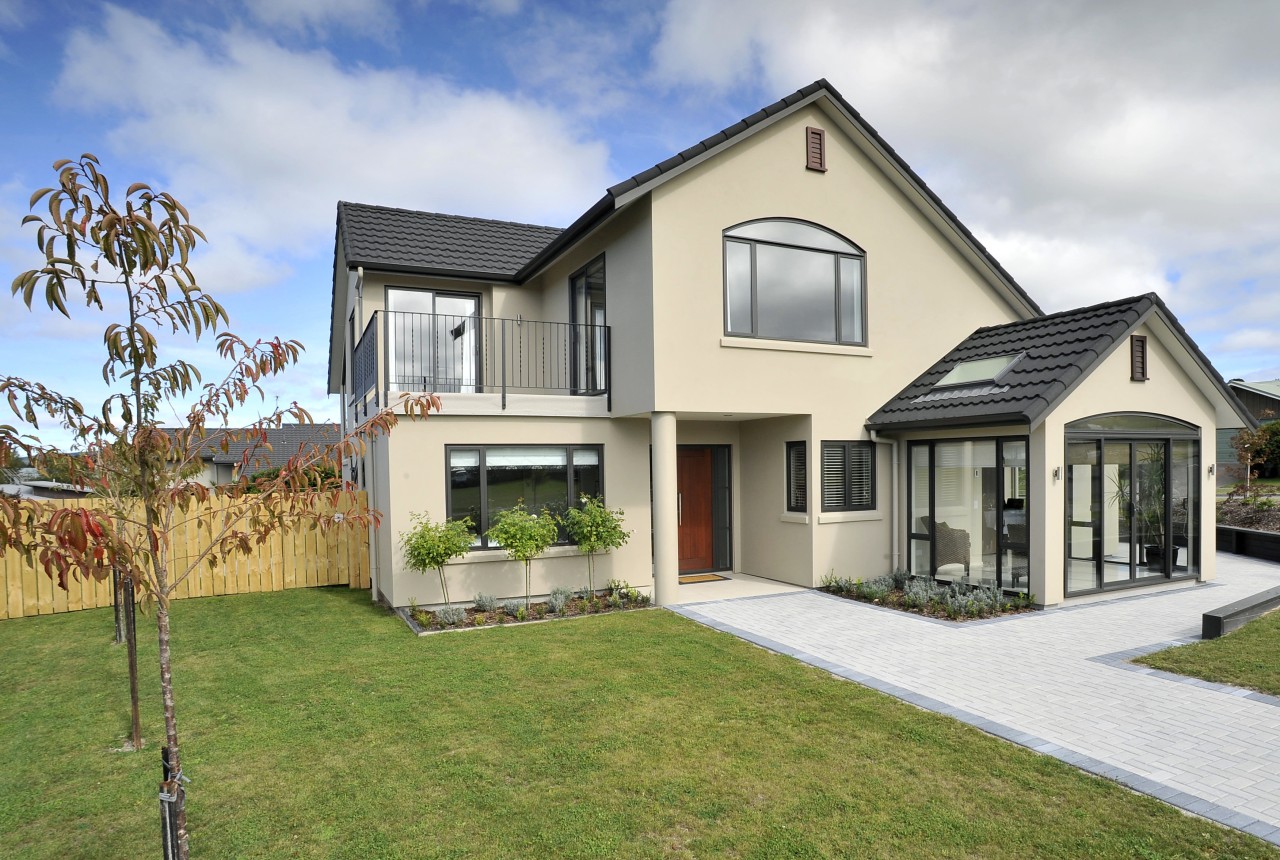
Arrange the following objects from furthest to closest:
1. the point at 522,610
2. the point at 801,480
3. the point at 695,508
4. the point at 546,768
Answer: the point at 695,508 < the point at 801,480 < the point at 522,610 < the point at 546,768

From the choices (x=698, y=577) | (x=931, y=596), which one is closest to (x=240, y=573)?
(x=698, y=577)

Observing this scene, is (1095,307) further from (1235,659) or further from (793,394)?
(1235,659)

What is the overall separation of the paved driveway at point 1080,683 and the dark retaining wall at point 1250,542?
4.93 metres

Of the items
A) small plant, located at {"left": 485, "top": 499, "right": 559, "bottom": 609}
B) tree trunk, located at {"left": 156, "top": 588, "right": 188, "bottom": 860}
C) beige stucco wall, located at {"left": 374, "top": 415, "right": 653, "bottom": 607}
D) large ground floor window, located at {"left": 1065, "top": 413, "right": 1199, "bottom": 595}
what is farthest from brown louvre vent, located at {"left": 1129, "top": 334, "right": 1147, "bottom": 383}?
tree trunk, located at {"left": 156, "top": 588, "right": 188, "bottom": 860}

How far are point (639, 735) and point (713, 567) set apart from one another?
8.07m

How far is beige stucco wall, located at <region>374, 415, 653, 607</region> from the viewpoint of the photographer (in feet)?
34.6

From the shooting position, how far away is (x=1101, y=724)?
19.4ft

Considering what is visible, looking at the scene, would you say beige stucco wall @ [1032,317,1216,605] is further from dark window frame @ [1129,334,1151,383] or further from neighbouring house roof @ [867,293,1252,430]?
neighbouring house roof @ [867,293,1252,430]

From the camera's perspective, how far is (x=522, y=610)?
1038 cm

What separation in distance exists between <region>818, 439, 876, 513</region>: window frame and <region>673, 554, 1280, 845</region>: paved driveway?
5.68 ft

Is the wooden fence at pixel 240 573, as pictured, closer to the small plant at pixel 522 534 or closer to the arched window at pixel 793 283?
the small plant at pixel 522 534

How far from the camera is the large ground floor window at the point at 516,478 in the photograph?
10.9 meters

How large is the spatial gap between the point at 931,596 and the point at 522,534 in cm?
613

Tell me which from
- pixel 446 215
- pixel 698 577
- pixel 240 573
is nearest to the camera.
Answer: pixel 698 577
